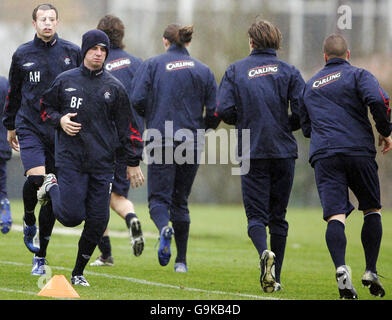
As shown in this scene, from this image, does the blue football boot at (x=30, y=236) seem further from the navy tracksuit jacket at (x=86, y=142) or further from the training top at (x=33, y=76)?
the navy tracksuit jacket at (x=86, y=142)

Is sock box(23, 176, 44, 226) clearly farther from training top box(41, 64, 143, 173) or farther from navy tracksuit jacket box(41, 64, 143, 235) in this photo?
training top box(41, 64, 143, 173)

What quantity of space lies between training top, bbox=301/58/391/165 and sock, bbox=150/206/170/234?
78.4 inches

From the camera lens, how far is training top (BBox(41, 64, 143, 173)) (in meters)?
8.00

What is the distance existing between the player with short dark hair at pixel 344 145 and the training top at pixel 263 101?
0.47 m

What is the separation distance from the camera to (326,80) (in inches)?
320

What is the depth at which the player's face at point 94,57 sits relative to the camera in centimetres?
802

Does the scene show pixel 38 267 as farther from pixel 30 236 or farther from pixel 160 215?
pixel 160 215

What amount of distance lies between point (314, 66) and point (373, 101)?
2980 cm

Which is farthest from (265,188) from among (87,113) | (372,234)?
(87,113)

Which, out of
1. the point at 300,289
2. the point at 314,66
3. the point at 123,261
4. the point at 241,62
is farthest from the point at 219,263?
the point at 314,66

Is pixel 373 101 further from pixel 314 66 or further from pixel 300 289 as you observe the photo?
pixel 314 66

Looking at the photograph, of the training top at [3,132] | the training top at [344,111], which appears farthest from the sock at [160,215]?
the training top at [3,132]

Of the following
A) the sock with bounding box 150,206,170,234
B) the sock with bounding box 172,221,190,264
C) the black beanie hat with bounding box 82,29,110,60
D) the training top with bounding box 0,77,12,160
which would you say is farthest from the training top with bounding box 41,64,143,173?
the training top with bounding box 0,77,12,160

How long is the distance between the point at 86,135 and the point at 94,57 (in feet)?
2.23
